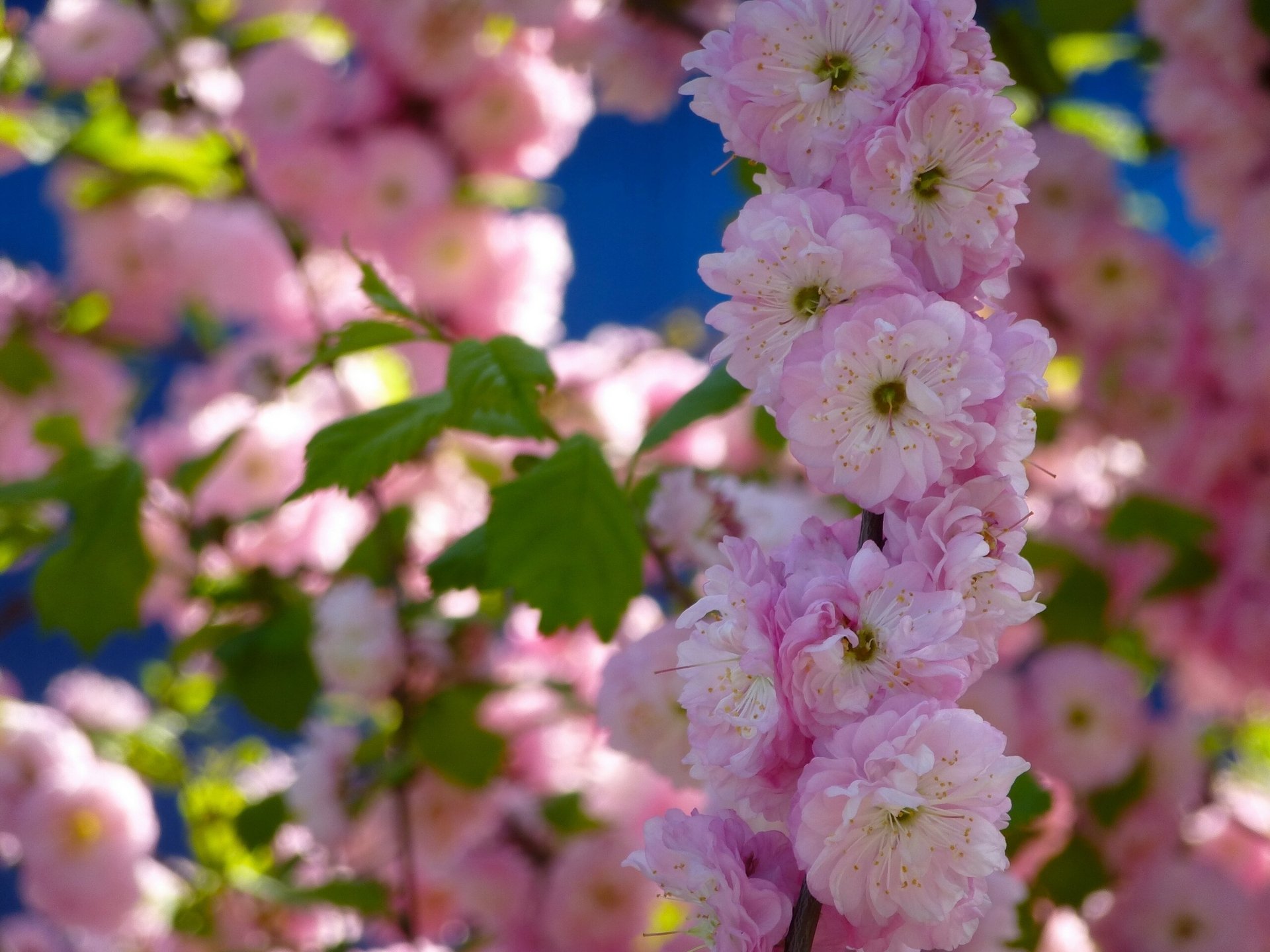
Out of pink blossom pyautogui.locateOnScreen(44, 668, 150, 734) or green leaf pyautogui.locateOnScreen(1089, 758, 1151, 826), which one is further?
pink blossom pyautogui.locateOnScreen(44, 668, 150, 734)

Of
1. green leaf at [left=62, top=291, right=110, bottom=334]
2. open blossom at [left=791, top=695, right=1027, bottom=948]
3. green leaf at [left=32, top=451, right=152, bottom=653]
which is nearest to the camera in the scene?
open blossom at [left=791, top=695, right=1027, bottom=948]

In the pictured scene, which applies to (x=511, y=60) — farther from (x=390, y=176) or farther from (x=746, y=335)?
(x=746, y=335)

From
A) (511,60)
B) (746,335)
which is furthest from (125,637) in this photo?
(746,335)

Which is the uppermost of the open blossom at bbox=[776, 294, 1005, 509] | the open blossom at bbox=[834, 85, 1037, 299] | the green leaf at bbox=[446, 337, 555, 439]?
the open blossom at bbox=[834, 85, 1037, 299]

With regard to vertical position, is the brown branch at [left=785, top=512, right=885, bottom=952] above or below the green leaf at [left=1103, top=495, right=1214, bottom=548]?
above

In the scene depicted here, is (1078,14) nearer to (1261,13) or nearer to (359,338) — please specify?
(1261,13)

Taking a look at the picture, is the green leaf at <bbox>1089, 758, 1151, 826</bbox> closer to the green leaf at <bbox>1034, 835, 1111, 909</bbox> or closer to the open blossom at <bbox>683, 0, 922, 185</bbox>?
the green leaf at <bbox>1034, 835, 1111, 909</bbox>

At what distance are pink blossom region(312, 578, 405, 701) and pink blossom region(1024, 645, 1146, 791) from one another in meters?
0.38

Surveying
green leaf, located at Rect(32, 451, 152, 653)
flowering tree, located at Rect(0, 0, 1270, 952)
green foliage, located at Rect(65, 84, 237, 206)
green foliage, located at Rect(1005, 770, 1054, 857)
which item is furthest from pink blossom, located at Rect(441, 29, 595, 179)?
green foliage, located at Rect(1005, 770, 1054, 857)

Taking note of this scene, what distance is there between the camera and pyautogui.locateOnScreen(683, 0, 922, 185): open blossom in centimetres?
28

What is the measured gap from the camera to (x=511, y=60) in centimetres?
90

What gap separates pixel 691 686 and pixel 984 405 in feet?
0.30

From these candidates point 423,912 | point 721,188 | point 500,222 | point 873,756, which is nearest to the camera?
point 873,756

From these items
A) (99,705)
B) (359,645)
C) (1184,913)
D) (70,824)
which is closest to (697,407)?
(359,645)
